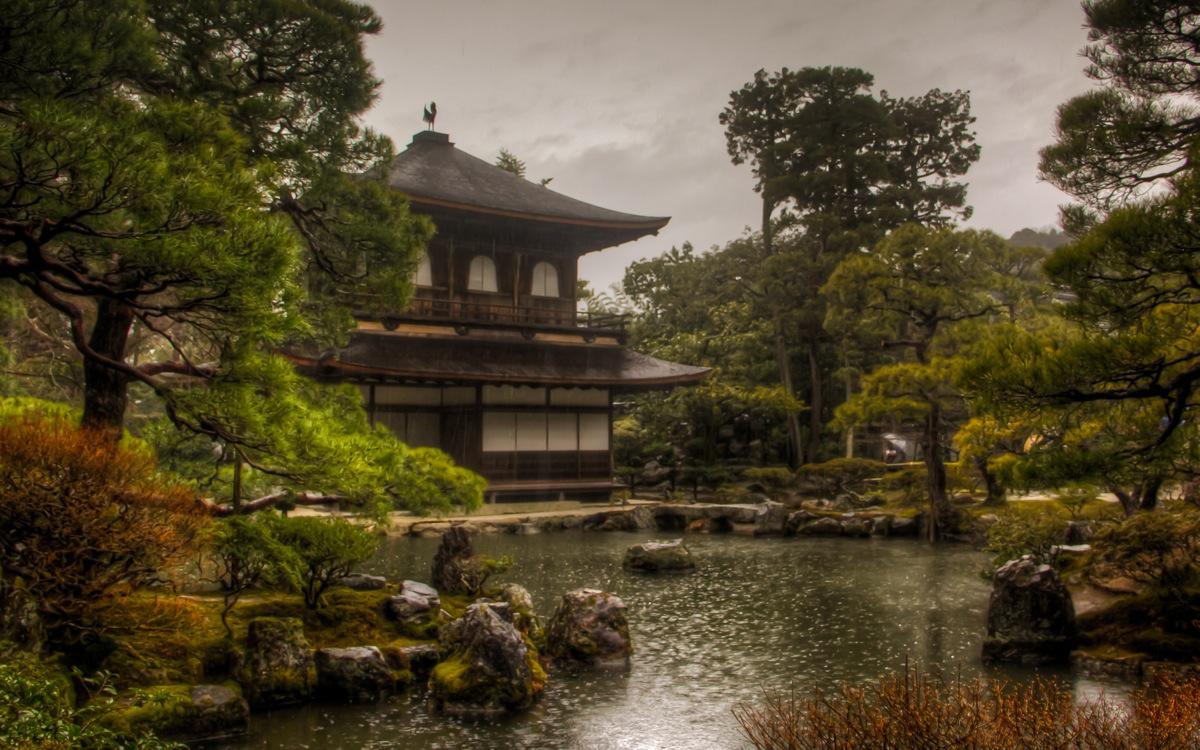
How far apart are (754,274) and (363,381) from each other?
1827 centimetres

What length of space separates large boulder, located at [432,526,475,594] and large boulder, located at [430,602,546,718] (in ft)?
10.2

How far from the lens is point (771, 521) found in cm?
2261

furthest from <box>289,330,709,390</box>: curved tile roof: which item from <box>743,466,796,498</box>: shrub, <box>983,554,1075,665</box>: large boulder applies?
<box>983,554,1075,665</box>: large boulder

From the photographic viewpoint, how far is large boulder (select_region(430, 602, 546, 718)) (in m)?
8.20

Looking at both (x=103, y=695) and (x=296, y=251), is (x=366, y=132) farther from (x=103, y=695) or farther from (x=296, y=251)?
(x=103, y=695)

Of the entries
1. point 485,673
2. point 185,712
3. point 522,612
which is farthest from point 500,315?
point 185,712

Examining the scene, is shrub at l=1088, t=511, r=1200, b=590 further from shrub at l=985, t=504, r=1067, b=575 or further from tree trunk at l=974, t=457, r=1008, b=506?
tree trunk at l=974, t=457, r=1008, b=506

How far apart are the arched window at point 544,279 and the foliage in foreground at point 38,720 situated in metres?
22.1

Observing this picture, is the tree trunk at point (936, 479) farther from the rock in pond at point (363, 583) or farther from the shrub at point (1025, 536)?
the rock in pond at point (363, 583)

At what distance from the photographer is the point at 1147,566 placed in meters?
9.86

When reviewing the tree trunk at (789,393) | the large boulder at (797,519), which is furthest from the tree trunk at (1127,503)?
the tree trunk at (789,393)

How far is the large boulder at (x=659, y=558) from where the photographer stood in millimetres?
16688

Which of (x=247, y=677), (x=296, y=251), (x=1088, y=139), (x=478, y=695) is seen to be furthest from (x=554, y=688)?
(x=1088, y=139)

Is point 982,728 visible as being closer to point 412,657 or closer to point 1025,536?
point 412,657
